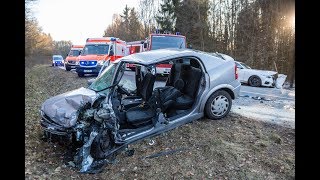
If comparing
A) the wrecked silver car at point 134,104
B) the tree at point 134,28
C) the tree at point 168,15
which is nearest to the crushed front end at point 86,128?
the wrecked silver car at point 134,104

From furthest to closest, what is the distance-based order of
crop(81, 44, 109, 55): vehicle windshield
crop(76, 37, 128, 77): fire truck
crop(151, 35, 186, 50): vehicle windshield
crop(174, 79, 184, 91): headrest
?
crop(81, 44, 109, 55): vehicle windshield, crop(76, 37, 128, 77): fire truck, crop(151, 35, 186, 50): vehicle windshield, crop(174, 79, 184, 91): headrest

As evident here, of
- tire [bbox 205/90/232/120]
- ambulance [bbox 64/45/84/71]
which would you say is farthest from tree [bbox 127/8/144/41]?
Answer: tire [bbox 205/90/232/120]

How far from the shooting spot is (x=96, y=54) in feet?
55.4

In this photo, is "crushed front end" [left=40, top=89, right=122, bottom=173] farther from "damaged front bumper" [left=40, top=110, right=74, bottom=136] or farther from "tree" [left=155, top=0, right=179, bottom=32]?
"tree" [left=155, top=0, right=179, bottom=32]

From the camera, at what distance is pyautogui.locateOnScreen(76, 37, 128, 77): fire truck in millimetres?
16391

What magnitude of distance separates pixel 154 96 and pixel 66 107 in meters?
1.71

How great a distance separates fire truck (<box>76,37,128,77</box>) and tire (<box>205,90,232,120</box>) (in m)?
10.8

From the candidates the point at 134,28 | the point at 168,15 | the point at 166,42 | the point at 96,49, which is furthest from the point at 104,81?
the point at 134,28

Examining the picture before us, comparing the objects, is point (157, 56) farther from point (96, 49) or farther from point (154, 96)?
point (96, 49)

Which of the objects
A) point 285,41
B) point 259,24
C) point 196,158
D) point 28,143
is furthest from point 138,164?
point 259,24

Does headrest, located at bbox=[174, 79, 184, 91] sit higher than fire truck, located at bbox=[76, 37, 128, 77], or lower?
lower

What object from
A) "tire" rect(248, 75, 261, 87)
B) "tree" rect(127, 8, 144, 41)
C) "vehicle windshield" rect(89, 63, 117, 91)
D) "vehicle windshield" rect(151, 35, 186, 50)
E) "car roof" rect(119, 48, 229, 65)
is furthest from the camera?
"tree" rect(127, 8, 144, 41)

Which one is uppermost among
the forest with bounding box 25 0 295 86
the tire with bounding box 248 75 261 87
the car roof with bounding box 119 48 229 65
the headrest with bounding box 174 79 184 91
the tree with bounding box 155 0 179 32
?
the tree with bounding box 155 0 179 32
